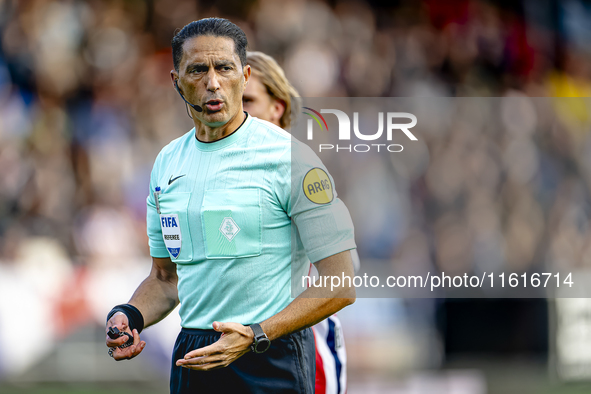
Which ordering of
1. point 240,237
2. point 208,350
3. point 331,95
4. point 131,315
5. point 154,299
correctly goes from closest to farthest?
point 208,350 < point 240,237 < point 131,315 < point 154,299 < point 331,95

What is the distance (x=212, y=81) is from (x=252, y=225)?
0.55 meters

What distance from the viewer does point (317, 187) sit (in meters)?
2.45

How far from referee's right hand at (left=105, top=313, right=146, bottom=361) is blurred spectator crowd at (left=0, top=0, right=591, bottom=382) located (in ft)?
10.00

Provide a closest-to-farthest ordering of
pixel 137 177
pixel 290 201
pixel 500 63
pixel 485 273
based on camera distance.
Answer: pixel 290 201, pixel 485 273, pixel 137 177, pixel 500 63

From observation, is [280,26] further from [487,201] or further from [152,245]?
[152,245]

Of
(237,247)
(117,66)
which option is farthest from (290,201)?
(117,66)

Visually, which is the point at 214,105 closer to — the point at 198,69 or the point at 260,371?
the point at 198,69

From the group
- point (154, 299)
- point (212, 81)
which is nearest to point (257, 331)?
point (154, 299)

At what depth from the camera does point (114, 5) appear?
32.3 feet

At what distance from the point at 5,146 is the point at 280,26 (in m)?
3.93

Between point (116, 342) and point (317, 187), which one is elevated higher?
point (317, 187)

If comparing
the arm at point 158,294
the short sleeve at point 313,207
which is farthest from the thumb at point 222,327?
the arm at point 158,294

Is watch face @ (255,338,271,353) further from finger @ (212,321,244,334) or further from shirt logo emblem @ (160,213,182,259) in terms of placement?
shirt logo emblem @ (160,213,182,259)

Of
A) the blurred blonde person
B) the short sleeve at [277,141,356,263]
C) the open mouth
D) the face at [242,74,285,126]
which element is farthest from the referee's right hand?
the face at [242,74,285,126]
